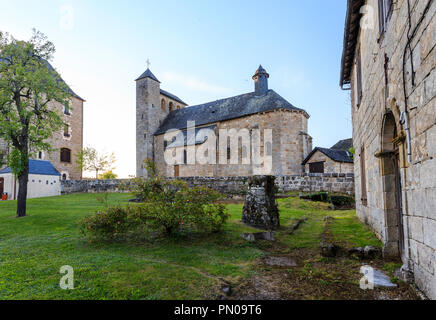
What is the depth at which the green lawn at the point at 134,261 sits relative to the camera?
132 inches

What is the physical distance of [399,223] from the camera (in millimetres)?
4680

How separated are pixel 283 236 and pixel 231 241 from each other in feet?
5.10

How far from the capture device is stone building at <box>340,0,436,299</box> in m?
2.84

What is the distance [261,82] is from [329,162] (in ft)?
43.4

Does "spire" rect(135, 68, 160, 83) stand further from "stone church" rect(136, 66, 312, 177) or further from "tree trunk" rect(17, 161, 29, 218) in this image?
"tree trunk" rect(17, 161, 29, 218)

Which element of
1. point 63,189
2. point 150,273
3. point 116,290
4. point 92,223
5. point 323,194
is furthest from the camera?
point 63,189

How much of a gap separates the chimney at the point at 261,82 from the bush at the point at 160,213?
25.3 meters

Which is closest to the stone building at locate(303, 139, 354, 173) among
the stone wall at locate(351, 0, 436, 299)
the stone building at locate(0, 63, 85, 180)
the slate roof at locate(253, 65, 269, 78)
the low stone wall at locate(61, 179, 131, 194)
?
the slate roof at locate(253, 65, 269, 78)

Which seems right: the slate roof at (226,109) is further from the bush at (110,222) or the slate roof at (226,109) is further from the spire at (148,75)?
the bush at (110,222)

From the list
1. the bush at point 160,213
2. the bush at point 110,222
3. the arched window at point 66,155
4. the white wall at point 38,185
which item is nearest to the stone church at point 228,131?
the arched window at point 66,155

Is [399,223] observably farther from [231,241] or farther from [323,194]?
[323,194]

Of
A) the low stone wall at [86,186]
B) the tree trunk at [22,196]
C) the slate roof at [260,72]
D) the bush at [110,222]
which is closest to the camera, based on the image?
the bush at [110,222]

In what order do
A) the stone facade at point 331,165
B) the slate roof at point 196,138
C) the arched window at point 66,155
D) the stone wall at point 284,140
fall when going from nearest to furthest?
1. the stone facade at point 331,165
2. the stone wall at point 284,140
3. the slate roof at point 196,138
4. the arched window at point 66,155
